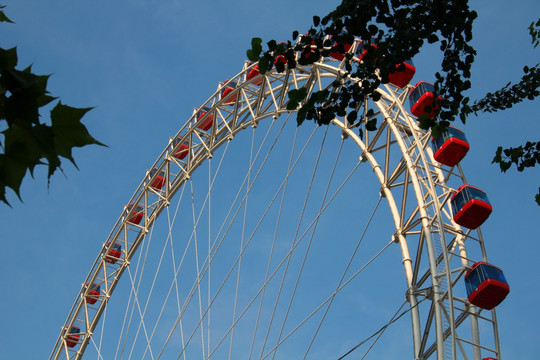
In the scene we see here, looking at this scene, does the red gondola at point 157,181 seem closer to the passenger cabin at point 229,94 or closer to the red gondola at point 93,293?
the passenger cabin at point 229,94

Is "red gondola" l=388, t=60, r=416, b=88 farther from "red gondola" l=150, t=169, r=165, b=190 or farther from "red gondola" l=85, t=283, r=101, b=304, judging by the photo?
"red gondola" l=85, t=283, r=101, b=304

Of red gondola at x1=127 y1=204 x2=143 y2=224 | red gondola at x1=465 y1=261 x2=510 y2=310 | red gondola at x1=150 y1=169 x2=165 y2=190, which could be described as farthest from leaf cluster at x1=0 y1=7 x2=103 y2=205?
red gondola at x1=127 y1=204 x2=143 y2=224

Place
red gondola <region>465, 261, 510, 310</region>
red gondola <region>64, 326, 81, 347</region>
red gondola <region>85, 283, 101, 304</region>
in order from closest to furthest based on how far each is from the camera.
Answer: red gondola <region>465, 261, 510, 310</region>, red gondola <region>85, 283, 101, 304</region>, red gondola <region>64, 326, 81, 347</region>

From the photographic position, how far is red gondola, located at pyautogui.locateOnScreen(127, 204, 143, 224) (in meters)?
31.7

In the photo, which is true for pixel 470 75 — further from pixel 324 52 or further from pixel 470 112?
pixel 324 52

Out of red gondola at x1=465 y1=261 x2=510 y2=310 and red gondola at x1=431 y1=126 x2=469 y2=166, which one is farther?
red gondola at x1=431 y1=126 x2=469 y2=166

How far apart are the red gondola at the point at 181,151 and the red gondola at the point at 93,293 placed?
7.83 meters

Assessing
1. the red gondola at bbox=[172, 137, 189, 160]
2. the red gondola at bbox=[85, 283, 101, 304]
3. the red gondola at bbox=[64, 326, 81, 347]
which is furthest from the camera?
the red gondola at bbox=[64, 326, 81, 347]

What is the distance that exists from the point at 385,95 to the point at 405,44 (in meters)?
11.8

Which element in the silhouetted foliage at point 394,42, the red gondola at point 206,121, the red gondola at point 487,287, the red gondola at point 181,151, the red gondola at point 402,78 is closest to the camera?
A: the silhouetted foliage at point 394,42

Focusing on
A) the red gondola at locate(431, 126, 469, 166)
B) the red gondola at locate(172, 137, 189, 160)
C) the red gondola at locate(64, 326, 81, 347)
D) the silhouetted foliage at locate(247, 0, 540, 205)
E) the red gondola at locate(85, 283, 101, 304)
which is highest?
the red gondola at locate(172, 137, 189, 160)

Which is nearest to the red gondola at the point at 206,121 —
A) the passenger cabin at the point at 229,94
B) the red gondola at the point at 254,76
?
the passenger cabin at the point at 229,94

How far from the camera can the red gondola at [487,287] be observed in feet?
53.6

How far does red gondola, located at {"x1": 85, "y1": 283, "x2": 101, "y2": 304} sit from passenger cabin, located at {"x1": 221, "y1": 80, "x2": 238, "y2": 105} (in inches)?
460
